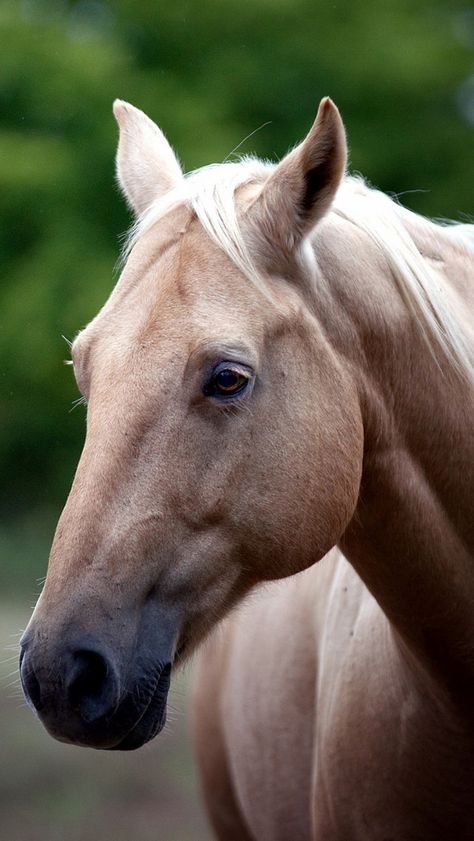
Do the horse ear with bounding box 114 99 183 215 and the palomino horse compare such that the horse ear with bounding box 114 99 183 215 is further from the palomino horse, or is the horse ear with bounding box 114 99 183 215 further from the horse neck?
the horse neck

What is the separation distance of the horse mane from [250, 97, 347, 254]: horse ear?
0.08 m

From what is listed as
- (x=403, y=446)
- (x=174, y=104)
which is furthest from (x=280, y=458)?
(x=174, y=104)

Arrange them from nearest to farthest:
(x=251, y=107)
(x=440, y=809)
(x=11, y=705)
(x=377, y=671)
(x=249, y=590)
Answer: (x=249, y=590), (x=440, y=809), (x=377, y=671), (x=251, y=107), (x=11, y=705)

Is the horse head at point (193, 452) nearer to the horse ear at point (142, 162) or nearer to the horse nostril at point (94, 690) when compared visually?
the horse nostril at point (94, 690)

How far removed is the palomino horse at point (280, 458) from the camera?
2125mm

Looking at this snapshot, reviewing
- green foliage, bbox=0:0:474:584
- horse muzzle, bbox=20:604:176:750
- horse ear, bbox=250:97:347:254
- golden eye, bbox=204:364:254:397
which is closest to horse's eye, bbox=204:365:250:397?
golden eye, bbox=204:364:254:397

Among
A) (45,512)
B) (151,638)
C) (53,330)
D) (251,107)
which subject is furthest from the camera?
(45,512)

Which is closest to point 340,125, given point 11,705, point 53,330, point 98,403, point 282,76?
point 98,403

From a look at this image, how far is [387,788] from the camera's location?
2.79m

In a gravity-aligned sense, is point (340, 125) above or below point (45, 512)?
above

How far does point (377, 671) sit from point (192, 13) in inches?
148

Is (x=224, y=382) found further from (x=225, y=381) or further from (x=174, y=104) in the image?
(x=174, y=104)

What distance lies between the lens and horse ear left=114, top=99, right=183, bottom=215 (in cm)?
278

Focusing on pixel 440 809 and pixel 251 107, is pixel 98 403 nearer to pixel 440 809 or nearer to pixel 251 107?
pixel 440 809
